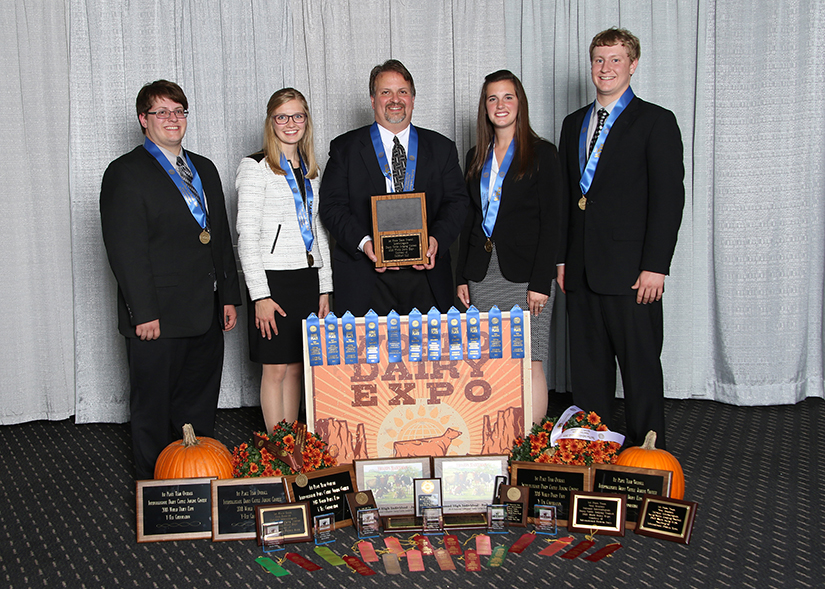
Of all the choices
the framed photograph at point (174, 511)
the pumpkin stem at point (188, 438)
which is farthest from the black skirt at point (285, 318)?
the framed photograph at point (174, 511)

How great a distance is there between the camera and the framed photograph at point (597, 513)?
2.26 meters

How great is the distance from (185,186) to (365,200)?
0.72 m

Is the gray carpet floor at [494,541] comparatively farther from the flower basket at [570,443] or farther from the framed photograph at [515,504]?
the flower basket at [570,443]

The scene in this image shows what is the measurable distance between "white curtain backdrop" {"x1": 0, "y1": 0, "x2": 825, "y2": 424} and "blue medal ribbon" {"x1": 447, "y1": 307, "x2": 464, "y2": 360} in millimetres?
1641

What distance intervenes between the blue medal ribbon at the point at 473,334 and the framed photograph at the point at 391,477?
0.44 m

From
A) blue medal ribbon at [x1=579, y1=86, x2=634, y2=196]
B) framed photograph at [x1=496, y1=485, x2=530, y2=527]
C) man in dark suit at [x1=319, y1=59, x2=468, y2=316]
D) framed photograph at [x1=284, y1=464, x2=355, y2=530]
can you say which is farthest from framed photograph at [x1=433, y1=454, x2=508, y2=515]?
blue medal ribbon at [x1=579, y1=86, x2=634, y2=196]

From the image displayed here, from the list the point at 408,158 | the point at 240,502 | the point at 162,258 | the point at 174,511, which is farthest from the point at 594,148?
the point at 174,511

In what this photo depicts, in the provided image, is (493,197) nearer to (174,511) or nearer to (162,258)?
(162,258)

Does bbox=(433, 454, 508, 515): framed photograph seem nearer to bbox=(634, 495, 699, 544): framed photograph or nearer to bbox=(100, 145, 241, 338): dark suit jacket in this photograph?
bbox=(634, 495, 699, 544): framed photograph

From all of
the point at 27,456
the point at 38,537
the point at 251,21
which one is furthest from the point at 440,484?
the point at 251,21

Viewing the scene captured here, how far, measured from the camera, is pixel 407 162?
2.84 metres

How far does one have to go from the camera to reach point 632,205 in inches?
108

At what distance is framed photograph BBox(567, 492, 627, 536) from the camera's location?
2.26 metres

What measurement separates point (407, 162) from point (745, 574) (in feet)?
6.26
